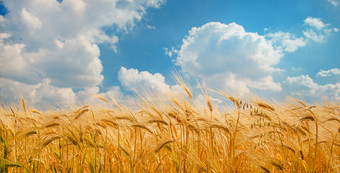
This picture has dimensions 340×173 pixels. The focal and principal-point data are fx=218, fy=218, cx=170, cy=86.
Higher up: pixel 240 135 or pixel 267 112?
pixel 267 112

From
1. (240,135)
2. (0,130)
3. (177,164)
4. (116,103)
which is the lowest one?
(177,164)

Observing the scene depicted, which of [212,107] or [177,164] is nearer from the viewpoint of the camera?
[177,164]

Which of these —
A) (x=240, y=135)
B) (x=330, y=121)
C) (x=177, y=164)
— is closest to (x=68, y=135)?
(x=177, y=164)

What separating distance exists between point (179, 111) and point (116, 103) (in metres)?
0.99

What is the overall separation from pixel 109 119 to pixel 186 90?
97cm

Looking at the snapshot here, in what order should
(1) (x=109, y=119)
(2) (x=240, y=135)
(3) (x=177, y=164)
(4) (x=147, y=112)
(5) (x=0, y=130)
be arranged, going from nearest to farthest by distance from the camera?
(3) (x=177, y=164) → (2) (x=240, y=135) → (4) (x=147, y=112) → (1) (x=109, y=119) → (5) (x=0, y=130)

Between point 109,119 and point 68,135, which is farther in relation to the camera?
point 109,119

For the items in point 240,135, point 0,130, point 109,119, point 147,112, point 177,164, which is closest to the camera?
point 177,164

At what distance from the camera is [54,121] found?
246 cm

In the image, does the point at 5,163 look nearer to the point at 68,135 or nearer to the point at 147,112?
the point at 68,135

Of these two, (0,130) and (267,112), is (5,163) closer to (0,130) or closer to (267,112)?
(0,130)

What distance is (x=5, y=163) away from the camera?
203 centimetres

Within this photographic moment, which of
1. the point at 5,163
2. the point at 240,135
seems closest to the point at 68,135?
the point at 5,163

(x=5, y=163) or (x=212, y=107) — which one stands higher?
(x=212, y=107)
